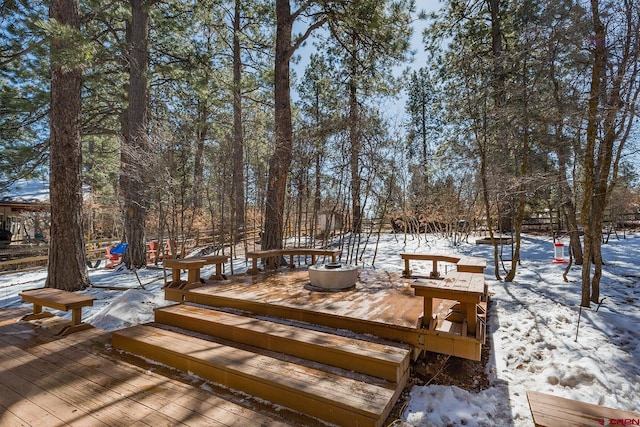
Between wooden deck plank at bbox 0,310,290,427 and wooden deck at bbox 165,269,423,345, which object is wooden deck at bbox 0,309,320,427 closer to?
wooden deck plank at bbox 0,310,290,427

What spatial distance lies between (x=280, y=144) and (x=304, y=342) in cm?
429

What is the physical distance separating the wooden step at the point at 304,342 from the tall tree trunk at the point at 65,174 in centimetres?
305

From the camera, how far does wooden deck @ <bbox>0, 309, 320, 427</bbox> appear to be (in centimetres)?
181

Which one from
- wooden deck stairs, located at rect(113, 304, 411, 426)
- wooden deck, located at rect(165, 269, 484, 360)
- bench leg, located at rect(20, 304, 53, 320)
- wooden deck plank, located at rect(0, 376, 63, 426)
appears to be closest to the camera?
wooden deck plank, located at rect(0, 376, 63, 426)

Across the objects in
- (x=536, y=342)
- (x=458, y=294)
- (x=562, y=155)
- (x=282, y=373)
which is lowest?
(x=536, y=342)

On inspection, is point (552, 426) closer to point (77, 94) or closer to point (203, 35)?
point (77, 94)

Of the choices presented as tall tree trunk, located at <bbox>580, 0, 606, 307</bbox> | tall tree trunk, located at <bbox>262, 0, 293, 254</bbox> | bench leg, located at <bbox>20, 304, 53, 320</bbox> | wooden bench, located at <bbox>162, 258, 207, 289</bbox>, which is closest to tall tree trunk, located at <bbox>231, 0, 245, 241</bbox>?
tall tree trunk, located at <bbox>262, 0, 293, 254</bbox>

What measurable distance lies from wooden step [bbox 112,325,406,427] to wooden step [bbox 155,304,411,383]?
0.57ft

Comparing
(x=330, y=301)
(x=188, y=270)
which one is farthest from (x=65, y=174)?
(x=330, y=301)

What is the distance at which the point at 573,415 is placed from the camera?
1.50 metres

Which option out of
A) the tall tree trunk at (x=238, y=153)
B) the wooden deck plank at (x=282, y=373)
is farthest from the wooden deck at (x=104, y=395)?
the tall tree trunk at (x=238, y=153)

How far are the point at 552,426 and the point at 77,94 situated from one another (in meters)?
7.22

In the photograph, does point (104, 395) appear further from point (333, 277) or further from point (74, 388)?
point (333, 277)

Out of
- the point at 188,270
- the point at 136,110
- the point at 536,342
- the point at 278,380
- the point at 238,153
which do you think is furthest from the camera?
the point at 136,110
